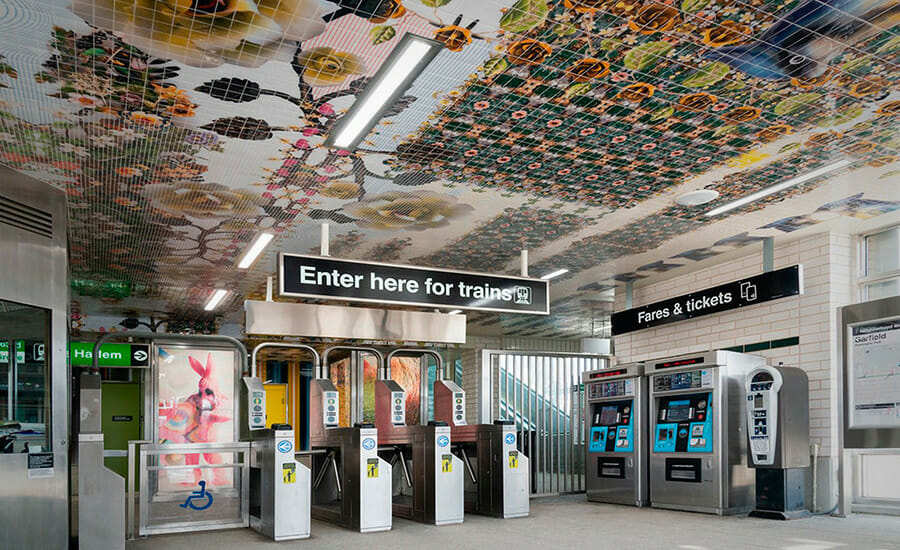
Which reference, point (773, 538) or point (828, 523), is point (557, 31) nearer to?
point (773, 538)

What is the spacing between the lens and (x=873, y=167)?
6.33 metres

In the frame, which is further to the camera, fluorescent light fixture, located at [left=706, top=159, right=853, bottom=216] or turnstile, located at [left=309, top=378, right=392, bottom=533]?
turnstile, located at [left=309, top=378, right=392, bottom=533]

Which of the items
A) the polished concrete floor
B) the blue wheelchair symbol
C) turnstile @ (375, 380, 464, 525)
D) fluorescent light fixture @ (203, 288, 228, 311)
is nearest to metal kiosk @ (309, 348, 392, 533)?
the polished concrete floor

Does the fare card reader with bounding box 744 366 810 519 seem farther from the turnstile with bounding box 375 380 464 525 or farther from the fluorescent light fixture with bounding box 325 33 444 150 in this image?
the fluorescent light fixture with bounding box 325 33 444 150

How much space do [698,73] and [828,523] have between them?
16.0ft

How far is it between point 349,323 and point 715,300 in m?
4.33

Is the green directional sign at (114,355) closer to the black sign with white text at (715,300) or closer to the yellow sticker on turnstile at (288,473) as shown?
the yellow sticker on turnstile at (288,473)

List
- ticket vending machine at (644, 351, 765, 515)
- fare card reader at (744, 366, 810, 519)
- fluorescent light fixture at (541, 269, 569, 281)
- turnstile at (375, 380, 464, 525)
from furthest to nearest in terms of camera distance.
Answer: fluorescent light fixture at (541, 269, 569, 281) → ticket vending machine at (644, 351, 765, 515) → turnstile at (375, 380, 464, 525) → fare card reader at (744, 366, 810, 519)

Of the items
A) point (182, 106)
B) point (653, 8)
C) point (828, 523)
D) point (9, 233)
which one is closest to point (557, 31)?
point (653, 8)

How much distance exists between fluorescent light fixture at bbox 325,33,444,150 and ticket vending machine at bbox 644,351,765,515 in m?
5.08

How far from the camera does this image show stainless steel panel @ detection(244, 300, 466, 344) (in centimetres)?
909

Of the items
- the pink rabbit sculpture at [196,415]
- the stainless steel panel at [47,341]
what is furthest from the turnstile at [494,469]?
the stainless steel panel at [47,341]

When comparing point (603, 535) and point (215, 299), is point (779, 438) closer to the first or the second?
point (603, 535)

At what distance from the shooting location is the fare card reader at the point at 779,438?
7672 mm
